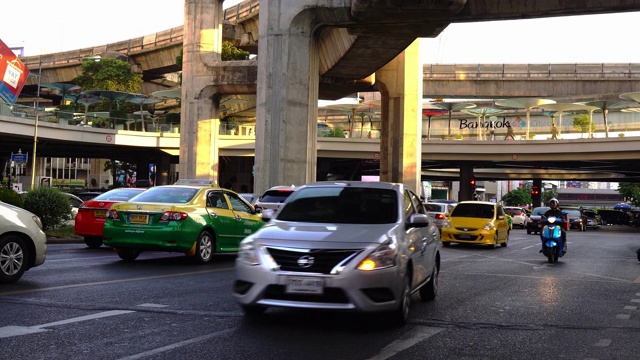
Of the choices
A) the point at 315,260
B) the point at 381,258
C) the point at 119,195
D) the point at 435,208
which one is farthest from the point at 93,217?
the point at 435,208

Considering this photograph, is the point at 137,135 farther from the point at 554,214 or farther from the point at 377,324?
the point at 377,324

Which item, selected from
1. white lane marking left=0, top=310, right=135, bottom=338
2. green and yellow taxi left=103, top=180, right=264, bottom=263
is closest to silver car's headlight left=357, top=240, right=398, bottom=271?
white lane marking left=0, top=310, right=135, bottom=338

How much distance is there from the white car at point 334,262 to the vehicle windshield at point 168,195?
6446mm

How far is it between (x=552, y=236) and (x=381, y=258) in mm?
12261

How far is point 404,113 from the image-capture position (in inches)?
1804

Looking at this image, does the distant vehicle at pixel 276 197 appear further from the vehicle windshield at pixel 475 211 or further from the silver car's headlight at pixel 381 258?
the silver car's headlight at pixel 381 258

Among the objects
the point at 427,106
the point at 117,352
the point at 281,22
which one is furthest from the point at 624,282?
the point at 427,106

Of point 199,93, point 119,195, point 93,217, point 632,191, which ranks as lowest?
point 93,217

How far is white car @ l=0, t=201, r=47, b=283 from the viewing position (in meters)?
10.8

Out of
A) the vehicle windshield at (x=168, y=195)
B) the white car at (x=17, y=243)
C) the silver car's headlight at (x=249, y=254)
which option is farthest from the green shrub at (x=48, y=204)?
the silver car's headlight at (x=249, y=254)

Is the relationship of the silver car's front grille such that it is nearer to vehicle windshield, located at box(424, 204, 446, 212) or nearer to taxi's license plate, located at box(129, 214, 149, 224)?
taxi's license plate, located at box(129, 214, 149, 224)

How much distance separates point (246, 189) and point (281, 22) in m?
39.8

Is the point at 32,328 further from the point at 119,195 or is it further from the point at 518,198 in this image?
the point at 518,198

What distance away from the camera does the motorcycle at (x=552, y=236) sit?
18797 millimetres
